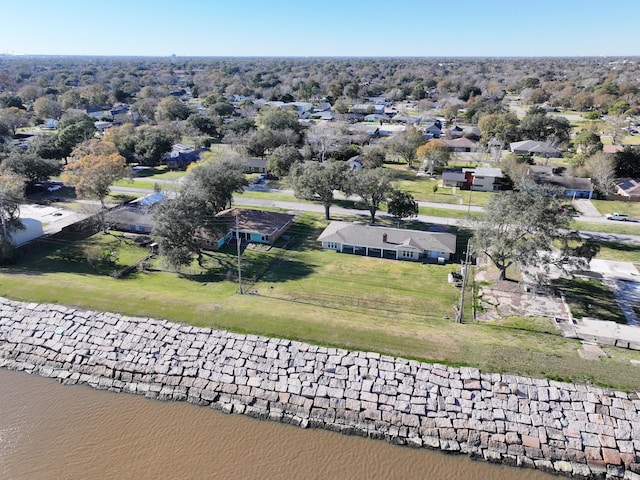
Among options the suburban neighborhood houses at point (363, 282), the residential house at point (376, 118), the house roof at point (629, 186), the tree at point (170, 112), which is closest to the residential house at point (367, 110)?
the residential house at point (376, 118)

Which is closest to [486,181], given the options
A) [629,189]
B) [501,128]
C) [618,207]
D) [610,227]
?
[618,207]

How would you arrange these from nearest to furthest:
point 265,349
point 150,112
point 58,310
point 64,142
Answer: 1. point 265,349
2. point 58,310
3. point 64,142
4. point 150,112

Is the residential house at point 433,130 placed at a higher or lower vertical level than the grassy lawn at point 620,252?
higher

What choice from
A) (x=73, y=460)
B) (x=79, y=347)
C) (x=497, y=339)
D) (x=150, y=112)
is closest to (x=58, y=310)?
(x=79, y=347)

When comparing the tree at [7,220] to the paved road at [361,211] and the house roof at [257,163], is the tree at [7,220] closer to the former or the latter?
the paved road at [361,211]

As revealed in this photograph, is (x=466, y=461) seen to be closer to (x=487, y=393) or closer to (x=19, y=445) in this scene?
(x=487, y=393)
